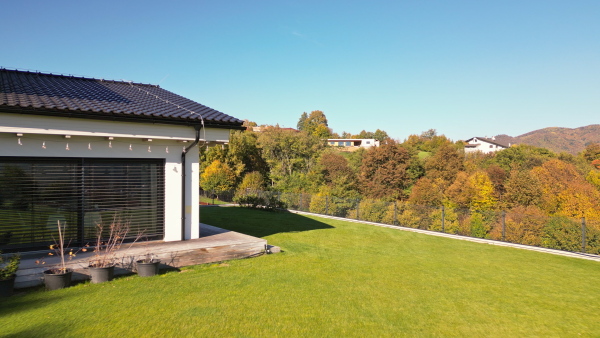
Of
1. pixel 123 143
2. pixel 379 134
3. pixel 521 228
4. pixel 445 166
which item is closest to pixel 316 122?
pixel 379 134

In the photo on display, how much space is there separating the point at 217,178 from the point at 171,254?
29.8m

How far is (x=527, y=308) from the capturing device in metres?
6.08

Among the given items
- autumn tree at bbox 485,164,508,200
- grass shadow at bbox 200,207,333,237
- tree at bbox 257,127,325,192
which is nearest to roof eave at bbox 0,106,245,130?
grass shadow at bbox 200,207,333,237

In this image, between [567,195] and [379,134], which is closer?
[567,195]

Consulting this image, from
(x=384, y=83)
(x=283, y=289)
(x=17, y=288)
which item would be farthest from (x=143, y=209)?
(x=384, y=83)

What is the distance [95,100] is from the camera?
8.41 m

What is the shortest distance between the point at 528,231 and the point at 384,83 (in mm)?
33754

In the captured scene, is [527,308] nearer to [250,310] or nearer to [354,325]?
[354,325]

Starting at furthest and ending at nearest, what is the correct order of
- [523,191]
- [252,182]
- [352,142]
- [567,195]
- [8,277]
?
[352,142]
[523,191]
[567,195]
[252,182]
[8,277]

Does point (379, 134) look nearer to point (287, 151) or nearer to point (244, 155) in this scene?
point (287, 151)

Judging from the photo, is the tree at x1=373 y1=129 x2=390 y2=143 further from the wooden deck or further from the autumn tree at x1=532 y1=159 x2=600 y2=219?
the wooden deck

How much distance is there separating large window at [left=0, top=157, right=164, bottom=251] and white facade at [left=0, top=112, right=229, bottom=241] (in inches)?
7.6

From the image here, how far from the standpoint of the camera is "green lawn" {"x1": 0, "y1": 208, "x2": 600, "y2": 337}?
4.74m

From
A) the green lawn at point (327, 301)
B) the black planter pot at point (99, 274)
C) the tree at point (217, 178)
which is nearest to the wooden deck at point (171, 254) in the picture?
the black planter pot at point (99, 274)
